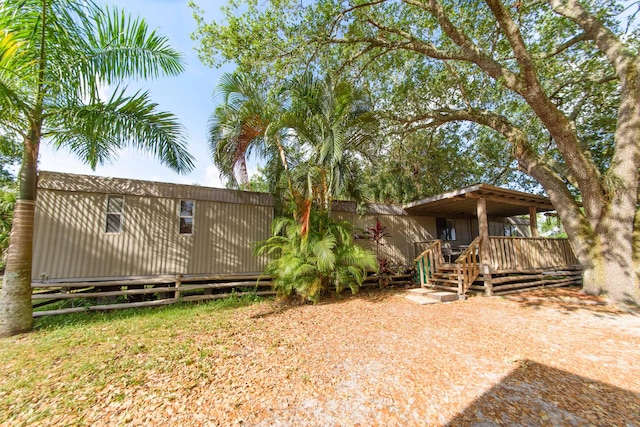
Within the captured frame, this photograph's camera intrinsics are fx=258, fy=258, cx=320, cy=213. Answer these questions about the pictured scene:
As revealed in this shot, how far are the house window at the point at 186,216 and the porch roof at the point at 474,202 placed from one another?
7.47m

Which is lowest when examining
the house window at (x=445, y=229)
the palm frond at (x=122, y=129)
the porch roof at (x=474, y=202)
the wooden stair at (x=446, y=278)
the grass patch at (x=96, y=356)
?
the grass patch at (x=96, y=356)

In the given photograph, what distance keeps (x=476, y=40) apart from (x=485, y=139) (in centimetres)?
539

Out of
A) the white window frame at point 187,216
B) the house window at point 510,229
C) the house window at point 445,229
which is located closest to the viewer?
the white window frame at point 187,216

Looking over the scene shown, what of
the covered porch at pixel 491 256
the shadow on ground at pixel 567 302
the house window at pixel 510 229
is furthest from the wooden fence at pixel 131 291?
the house window at pixel 510 229

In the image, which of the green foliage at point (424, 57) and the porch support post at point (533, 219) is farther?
the porch support post at point (533, 219)

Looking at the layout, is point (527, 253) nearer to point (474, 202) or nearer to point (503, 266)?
point (503, 266)

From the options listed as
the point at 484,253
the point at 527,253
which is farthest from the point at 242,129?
the point at 527,253

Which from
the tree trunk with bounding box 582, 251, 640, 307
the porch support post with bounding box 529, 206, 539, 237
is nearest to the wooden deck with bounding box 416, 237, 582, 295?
the porch support post with bounding box 529, 206, 539, 237

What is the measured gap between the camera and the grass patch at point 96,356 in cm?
262

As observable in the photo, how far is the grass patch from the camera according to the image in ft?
8.58

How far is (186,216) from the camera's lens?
723cm

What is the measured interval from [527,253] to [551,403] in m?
7.40

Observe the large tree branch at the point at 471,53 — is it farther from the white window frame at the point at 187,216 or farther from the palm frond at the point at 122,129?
the white window frame at the point at 187,216

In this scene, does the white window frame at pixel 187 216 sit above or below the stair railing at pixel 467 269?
above
